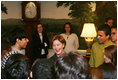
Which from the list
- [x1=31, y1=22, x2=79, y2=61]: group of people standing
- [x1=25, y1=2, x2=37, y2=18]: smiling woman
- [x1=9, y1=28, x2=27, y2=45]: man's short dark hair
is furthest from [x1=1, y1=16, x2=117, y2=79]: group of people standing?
[x1=25, y1=2, x2=37, y2=18]: smiling woman

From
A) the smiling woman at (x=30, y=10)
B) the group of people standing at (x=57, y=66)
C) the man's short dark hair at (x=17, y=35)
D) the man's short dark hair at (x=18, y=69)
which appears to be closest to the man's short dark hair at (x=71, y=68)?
the group of people standing at (x=57, y=66)

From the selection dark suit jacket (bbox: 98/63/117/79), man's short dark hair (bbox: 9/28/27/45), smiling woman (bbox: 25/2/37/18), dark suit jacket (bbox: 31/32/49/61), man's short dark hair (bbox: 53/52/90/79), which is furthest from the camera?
smiling woman (bbox: 25/2/37/18)

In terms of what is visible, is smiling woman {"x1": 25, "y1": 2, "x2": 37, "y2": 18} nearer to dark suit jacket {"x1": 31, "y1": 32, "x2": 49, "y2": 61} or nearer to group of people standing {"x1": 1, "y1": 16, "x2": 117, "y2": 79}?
dark suit jacket {"x1": 31, "y1": 32, "x2": 49, "y2": 61}

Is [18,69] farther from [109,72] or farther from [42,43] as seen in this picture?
[42,43]

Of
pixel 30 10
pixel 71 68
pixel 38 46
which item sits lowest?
pixel 38 46

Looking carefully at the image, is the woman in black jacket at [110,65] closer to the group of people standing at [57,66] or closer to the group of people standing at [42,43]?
the group of people standing at [57,66]

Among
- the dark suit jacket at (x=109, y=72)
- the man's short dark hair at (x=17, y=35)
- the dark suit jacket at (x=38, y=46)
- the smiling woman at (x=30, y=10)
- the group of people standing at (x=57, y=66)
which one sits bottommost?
the dark suit jacket at (x=38, y=46)

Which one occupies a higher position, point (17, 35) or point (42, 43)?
point (17, 35)

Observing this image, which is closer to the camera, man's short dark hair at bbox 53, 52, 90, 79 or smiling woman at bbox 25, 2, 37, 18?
man's short dark hair at bbox 53, 52, 90, 79

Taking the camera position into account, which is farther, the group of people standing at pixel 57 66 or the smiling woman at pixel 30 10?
the smiling woman at pixel 30 10

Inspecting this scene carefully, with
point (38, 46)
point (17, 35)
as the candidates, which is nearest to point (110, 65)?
point (17, 35)

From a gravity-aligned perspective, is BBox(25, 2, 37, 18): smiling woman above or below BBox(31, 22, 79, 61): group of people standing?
above

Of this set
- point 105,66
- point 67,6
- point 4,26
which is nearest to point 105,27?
point 105,66

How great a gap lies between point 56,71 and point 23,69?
17.6 inches
